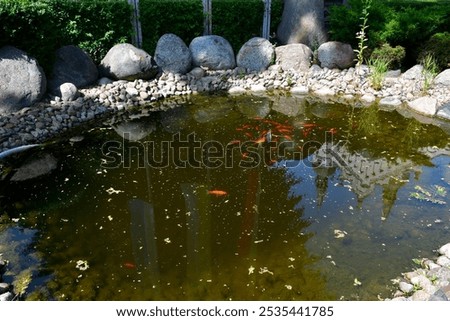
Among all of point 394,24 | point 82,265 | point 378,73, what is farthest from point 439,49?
point 82,265

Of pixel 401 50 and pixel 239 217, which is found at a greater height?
pixel 401 50

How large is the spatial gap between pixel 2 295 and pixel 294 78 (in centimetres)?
773

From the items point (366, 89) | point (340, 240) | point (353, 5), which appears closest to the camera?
point (340, 240)

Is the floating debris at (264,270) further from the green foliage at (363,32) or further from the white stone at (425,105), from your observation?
the green foliage at (363,32)

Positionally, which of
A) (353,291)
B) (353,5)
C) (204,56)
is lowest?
(353,291)

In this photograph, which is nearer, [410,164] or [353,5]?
[410,164]

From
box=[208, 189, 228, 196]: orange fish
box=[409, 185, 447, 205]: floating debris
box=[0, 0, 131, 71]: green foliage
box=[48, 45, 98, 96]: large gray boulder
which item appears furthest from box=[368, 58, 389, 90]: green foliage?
box=[48, 45, 98, 96]: large gray boulder

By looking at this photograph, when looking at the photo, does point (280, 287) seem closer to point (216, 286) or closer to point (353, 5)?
point (216, 286)

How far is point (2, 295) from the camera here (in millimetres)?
3668

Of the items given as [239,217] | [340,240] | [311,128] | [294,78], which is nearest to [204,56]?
[294,78]

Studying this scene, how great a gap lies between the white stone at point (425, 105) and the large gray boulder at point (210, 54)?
419cm

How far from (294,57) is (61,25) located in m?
5.24

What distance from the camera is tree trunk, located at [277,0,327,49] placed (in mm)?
10625

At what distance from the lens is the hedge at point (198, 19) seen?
389 inches
